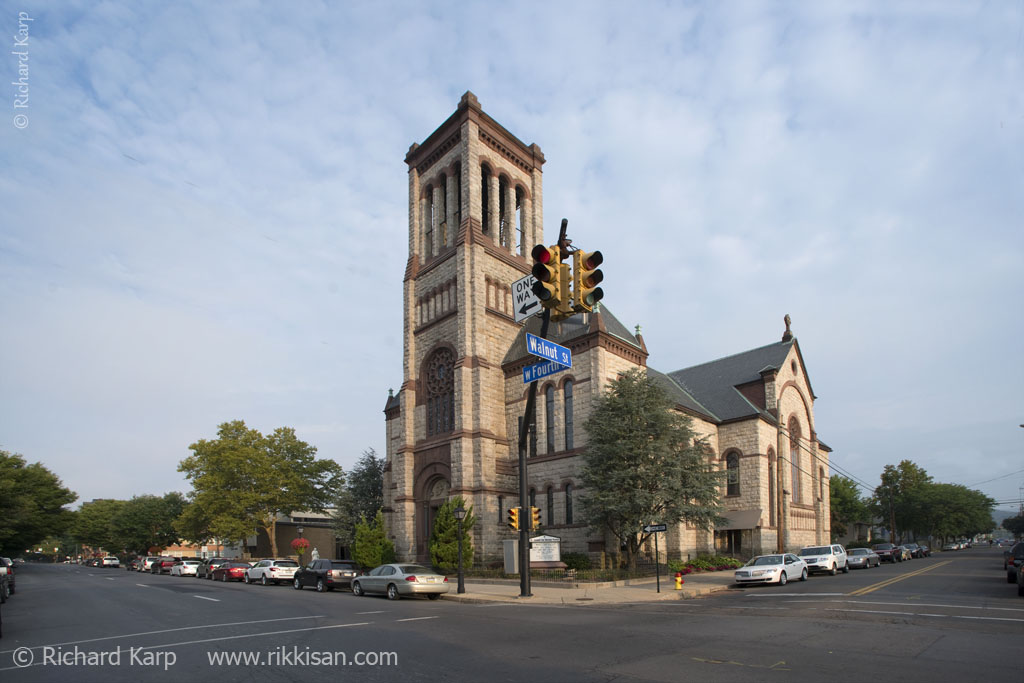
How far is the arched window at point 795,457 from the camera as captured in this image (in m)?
43.0

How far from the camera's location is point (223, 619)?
51.4 feet

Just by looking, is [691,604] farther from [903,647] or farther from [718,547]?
[718,547]

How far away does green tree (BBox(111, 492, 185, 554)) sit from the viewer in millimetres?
82312

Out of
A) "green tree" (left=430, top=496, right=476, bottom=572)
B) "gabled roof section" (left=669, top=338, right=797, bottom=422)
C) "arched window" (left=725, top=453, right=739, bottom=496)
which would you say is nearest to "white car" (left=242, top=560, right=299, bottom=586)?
"green tree" (left=430, top=496, right=476, bottom=572)

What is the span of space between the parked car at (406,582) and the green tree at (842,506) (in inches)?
2459

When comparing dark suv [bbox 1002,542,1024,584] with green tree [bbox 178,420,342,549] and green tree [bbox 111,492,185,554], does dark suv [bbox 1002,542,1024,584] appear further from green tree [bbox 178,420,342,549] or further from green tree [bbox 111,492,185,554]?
green tree [bbox 111,492,185,554]

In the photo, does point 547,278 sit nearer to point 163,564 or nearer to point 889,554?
point 889,554

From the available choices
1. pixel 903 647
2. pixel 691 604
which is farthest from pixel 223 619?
pixel 903 647

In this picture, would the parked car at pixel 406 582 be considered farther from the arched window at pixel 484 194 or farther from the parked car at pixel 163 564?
the parked car at pixel 163 564

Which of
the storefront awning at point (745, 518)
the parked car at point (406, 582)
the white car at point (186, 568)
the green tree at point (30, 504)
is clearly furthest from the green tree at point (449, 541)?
the green tree at point (30, 504)

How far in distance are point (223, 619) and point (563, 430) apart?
21358 mm

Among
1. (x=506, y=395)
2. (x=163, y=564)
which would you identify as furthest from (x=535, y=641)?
(x=163, y=564)

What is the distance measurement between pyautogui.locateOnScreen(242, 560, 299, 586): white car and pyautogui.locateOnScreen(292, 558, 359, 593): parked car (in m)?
5.32

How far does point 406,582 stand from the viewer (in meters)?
21.4
